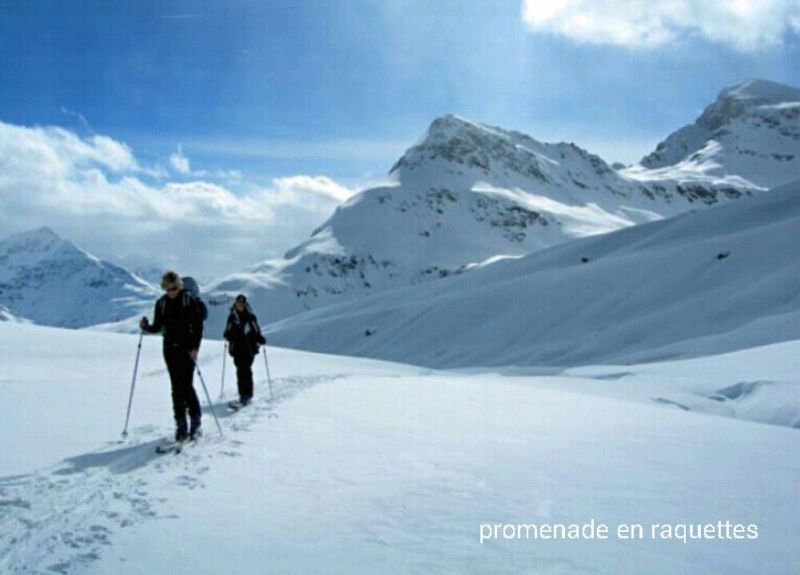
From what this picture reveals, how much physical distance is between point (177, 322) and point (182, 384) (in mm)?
882

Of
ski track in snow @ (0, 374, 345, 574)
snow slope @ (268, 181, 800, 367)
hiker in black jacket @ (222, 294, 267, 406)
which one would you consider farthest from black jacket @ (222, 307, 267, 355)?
snow slope @ (268, 181, 800, 367)

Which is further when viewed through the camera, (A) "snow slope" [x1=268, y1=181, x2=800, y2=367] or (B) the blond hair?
(A) "snow slope" [x1=268, y1=181, x2=800, y2=367]

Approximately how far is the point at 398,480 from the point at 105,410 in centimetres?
613

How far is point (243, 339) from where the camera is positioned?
1313 cm

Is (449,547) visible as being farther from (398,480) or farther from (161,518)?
(161,518)

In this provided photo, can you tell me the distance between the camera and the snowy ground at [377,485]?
14.4 feet

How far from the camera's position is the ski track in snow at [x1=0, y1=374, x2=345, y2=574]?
4.41m

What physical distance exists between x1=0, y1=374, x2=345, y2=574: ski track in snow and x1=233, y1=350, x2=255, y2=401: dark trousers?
3.90m

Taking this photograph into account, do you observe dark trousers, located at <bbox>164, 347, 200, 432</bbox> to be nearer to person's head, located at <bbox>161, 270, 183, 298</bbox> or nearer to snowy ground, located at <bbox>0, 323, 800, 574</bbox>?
snowy ground, located at <bbox>0, 323, 800, 574</bbox>

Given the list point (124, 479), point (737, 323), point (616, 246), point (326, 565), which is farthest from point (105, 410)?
point (616, 246)

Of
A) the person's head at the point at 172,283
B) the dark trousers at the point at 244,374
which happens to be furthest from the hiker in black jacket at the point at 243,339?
the person's head at the point at 172,283

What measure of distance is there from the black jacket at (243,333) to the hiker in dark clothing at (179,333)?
169 inches

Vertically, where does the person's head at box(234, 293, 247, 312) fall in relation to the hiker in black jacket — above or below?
above

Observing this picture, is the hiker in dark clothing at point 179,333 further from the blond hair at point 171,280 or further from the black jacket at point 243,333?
the black jacket at point 243,333
